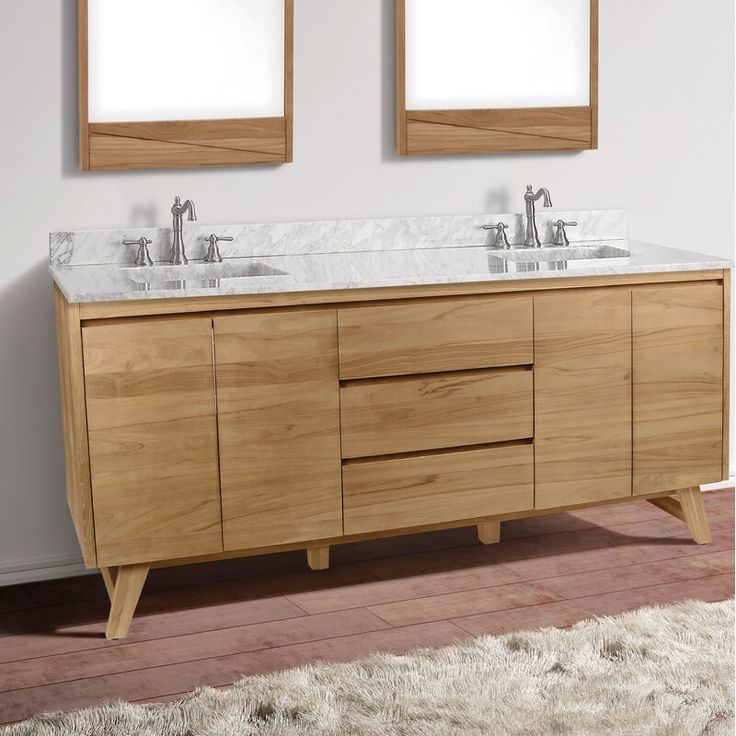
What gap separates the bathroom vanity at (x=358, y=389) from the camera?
8.95 ft

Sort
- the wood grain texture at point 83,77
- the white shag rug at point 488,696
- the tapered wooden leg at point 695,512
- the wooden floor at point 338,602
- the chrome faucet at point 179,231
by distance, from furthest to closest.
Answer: the tapered wooden leg at point 695,512, the chrome faucet at point 179,231, the wood grain texture at point 83,77, the wooden floor at point 338,602, the white shag rug at point 488,696

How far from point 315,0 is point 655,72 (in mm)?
1157

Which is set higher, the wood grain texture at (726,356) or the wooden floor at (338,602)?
the wood grain texture at (726,356)

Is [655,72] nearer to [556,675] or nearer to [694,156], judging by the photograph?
[694,156]

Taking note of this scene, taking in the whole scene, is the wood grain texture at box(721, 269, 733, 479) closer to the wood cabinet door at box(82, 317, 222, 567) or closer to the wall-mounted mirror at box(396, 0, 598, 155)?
the wall-mounted mirror at box(396, 0, 598, 155)

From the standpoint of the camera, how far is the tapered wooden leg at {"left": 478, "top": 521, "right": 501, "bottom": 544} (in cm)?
342

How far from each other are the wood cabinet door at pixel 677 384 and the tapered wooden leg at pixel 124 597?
1.38 metres

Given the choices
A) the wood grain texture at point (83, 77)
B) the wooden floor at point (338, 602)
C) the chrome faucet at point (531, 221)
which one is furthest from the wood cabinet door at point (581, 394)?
the wood grain texture at point (83, 77)

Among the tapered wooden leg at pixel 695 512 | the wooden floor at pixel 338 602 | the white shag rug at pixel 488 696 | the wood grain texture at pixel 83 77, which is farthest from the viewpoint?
the tapered wooden leg at pixel 695 512

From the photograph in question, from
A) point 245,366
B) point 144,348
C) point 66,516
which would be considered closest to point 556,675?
point 245,366

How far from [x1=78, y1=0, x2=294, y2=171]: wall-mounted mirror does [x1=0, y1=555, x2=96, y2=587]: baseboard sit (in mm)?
1094

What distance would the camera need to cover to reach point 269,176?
330cm

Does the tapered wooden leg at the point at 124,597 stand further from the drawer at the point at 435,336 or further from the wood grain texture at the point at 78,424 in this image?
the drawer at the point at 435,336

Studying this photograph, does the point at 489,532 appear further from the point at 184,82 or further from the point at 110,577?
the point at 184,82
